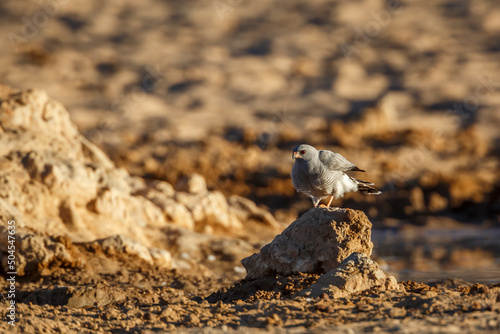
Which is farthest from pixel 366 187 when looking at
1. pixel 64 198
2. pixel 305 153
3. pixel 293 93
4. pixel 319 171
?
pixel 293 93

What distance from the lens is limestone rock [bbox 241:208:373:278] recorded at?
5.33 meters

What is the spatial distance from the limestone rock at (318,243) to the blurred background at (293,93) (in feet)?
20.0

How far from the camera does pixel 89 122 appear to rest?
22.6 meters

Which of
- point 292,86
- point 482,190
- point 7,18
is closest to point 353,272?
point 482,190

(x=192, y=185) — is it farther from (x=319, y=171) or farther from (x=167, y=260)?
(x=319, y=171)

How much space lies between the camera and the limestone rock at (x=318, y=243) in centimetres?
533

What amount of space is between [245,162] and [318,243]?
1394 cm

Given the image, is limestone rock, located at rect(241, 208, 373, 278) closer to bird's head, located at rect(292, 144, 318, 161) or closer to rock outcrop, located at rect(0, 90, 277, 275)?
bird's head, located at rect(292, 144, 318, 161)

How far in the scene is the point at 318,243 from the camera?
549 centimetres

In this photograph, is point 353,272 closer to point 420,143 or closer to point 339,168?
point 339,168

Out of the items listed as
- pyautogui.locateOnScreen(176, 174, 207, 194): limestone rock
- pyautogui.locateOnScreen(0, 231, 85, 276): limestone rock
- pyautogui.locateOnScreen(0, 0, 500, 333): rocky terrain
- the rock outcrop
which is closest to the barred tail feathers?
pyautogui.locateOnScreen(0, 0, 500, 333): rocky terrain

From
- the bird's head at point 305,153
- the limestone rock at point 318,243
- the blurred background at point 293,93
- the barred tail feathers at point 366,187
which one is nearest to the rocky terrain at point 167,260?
the limestone rock at point 318,243

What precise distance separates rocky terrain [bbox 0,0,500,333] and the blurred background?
9cm

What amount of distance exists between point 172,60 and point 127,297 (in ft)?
73.9
